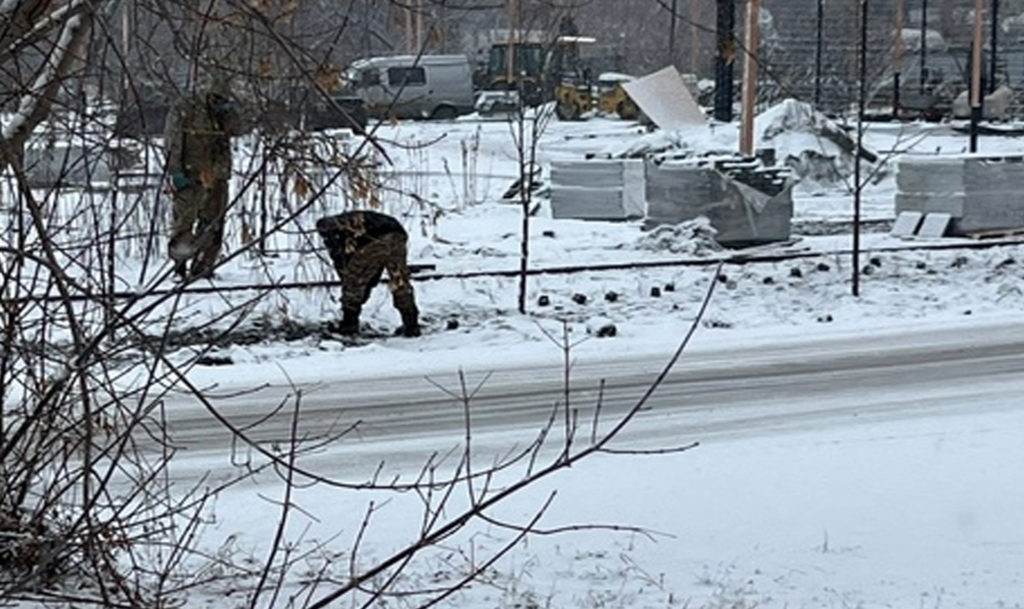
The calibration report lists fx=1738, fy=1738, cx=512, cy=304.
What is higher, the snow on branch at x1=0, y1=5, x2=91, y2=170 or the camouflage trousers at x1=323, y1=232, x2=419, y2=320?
the snow on branch at x1=0, y1=5, x2=91, y2=170

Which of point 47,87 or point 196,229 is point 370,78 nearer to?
point 196,229

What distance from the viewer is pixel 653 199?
20281 millimetres

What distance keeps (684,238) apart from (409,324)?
5964mm

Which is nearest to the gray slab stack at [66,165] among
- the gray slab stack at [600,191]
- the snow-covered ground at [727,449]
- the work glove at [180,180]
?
the work glove at [180,180]

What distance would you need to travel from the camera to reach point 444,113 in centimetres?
4681

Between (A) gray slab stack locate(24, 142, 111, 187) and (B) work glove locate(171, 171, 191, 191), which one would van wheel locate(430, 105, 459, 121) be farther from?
(A) gray slab stack locate(24, 142, 111, 187)

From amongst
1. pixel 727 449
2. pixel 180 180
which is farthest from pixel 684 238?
pixel 180 180

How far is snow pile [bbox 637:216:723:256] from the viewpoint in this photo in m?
19.1

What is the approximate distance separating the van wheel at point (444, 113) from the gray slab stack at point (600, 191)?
74.6 ft

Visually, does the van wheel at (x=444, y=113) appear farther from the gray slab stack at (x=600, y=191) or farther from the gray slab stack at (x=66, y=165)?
the gray slab stack at (x=66, y=165)

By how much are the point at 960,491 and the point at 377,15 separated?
182 inches

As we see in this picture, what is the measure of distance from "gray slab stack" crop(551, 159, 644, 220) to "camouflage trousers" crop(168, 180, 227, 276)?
1589 centimetres

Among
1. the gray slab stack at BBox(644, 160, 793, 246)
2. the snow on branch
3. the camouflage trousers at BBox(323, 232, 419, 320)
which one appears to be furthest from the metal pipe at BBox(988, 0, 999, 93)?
the snow on branch

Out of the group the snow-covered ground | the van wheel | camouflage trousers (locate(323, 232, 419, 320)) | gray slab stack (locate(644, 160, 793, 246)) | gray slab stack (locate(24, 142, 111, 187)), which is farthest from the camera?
the van wheel
